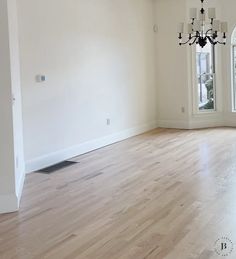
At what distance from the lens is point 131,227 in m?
3.22

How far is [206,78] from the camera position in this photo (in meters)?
8.61

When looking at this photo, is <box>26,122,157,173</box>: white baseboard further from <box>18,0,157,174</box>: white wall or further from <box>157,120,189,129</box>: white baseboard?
<box>157,120,189,129</box>: white baseboard

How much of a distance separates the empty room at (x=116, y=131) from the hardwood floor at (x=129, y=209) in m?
0.01

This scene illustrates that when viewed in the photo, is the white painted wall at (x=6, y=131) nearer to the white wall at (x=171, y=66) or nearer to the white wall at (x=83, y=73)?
the white wall at (x=83, y=73)

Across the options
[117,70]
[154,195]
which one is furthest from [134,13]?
[154,195]

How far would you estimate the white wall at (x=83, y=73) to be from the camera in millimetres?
5305

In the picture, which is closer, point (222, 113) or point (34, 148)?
point (34, 148)

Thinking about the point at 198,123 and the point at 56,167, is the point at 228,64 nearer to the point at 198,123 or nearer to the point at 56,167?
the point at 198,123

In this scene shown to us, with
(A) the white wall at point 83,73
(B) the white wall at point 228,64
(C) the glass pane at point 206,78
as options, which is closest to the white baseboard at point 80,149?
(A) the white wall at point 83,73

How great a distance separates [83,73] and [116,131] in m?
1.50

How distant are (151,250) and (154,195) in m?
1.30

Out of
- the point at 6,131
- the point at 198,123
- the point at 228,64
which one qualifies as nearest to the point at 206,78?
the point at 228,64

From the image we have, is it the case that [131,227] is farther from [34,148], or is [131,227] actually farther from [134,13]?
[134,13]

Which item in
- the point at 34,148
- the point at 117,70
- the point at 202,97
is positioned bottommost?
the point at 34,148
